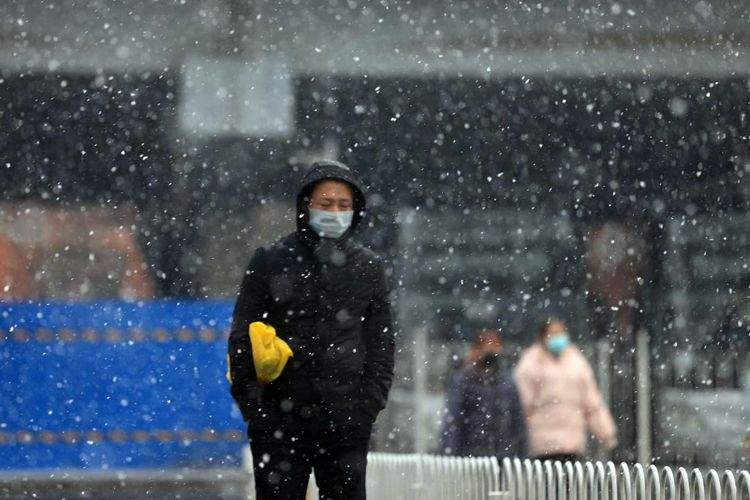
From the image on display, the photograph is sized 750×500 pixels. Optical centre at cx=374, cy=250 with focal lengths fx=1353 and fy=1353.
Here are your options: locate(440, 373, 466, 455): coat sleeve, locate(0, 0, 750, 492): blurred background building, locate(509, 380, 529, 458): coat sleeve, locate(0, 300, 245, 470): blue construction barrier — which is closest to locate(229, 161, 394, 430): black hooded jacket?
locate(509, 380, 529, 458): coat sleeve

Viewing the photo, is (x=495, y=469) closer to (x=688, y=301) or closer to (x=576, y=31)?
(x=688, y=301)

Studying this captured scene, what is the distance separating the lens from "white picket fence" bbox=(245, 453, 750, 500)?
3.28m

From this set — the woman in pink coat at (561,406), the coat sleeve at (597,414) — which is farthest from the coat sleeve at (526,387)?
the coat sleeve at (597,414)

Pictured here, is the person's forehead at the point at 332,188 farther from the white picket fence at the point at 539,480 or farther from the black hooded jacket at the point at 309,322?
the white picket fence at the point at 539,480

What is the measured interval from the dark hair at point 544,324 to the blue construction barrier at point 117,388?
2.25 meters

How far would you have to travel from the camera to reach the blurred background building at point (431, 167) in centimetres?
→ 944

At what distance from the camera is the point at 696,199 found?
10.3m

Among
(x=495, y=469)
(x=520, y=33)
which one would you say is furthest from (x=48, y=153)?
(x=495, y=469)

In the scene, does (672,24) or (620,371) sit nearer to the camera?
(620,371)

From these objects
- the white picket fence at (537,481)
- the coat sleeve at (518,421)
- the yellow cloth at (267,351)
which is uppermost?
the coat sleeve at (518,421)

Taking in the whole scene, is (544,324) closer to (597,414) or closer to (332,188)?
(597,414)

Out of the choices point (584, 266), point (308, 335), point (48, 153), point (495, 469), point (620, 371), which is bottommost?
point (495, 469)

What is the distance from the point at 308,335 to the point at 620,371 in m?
5.79

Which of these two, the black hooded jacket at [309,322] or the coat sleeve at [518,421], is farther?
the coat sleeve at [518,421]
